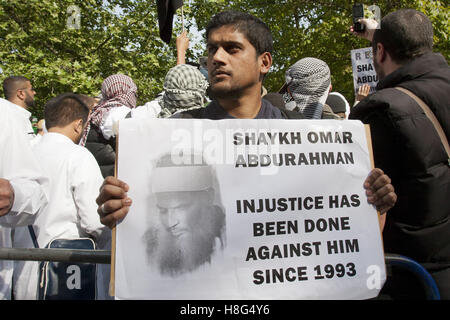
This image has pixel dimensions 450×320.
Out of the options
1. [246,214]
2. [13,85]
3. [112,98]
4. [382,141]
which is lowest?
[246,214]

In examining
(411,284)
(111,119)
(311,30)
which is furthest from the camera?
(311,30)

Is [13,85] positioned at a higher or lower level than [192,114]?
higher

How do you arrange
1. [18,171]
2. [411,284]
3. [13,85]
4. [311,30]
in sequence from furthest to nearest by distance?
[311,30] → [13,85] → [411,284] → [18,171]

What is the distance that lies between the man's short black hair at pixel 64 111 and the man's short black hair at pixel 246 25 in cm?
161

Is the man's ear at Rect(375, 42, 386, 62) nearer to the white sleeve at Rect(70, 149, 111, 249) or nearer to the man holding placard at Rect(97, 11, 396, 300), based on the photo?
the man holding placard at Rect(97, 11, 396, 300)

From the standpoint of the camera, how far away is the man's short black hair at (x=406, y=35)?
2.30 meters

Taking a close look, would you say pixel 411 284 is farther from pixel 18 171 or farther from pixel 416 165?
pixel 18 171

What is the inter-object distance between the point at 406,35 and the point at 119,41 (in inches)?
501

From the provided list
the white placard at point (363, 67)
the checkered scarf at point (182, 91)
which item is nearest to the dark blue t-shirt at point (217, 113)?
the checkered scarf at point (182, 91)

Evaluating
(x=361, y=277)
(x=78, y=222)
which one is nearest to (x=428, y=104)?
(x=361, y=277)

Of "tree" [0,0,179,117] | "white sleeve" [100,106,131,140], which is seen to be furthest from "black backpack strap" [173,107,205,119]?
"tree" [0,0,179,117]

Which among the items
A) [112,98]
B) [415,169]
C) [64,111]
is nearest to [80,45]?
[112,98]

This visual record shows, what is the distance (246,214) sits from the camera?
1690 millimetres

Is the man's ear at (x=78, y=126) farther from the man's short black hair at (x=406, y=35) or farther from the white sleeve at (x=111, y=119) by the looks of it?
the man's short black hair at (x=406, y=35)
